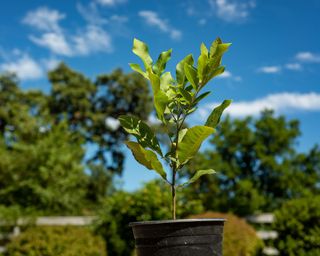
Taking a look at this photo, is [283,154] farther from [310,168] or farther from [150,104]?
[150,104]

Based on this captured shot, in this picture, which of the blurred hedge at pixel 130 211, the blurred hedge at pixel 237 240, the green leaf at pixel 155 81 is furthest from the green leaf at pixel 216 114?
the blurred hedge at pixel 130 211

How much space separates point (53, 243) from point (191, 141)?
7410 mm

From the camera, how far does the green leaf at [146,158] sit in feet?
8.59

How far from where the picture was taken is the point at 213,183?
15.2 m

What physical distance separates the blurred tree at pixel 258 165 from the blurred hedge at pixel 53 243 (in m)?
5.82

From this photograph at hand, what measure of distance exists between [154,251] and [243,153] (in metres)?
13.5

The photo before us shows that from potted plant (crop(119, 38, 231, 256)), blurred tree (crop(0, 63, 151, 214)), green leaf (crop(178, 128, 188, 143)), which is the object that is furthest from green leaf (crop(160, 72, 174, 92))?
blurred tree (crop(0, 63, 151, 214))

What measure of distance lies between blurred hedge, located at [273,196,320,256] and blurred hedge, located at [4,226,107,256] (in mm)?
3809

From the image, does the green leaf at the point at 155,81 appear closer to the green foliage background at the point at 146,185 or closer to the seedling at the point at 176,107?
the seedling at the point at 176,107

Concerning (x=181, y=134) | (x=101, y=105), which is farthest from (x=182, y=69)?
(x=101, y=105)

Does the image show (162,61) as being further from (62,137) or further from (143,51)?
(62,137)

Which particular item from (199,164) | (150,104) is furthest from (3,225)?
(150,104)

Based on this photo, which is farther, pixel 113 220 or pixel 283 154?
pixel 283 154

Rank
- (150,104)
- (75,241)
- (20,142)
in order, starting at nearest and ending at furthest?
1. (75,241)
2. (20,142)
3. (150,104)
